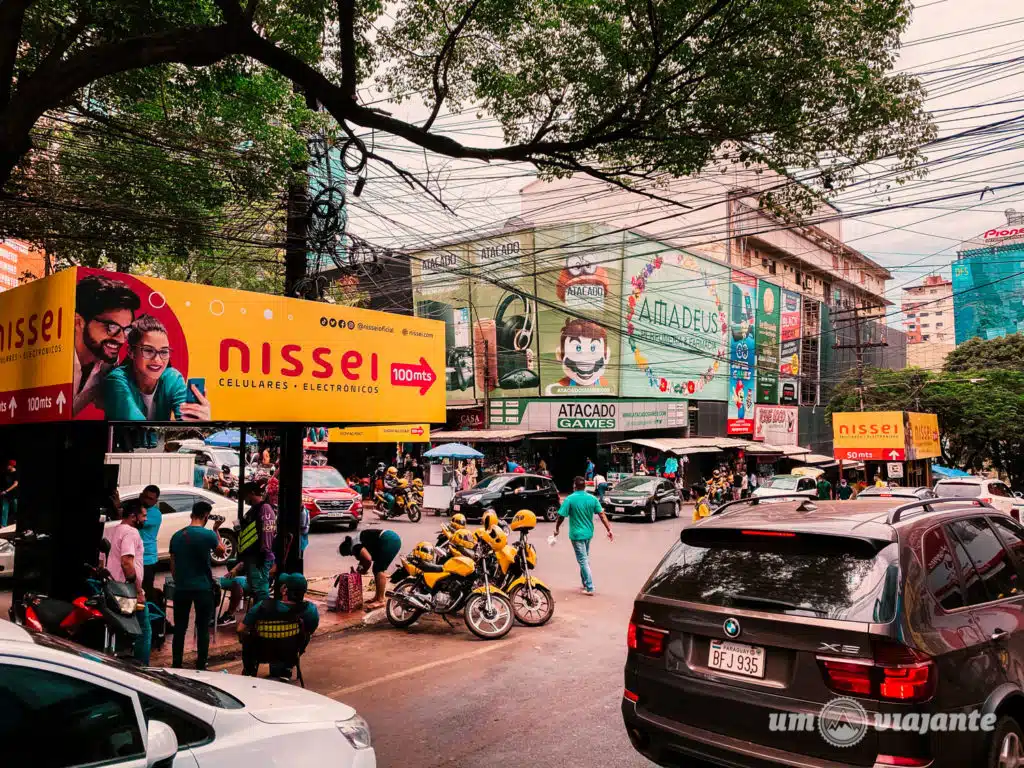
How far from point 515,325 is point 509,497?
41.0 feet

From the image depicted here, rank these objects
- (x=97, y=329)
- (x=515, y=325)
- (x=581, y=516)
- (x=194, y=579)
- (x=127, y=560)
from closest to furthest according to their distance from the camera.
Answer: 1. (x=97, y=329)
2. (x=127, y=560)
3. (x=194, y=579)
4. (x=581, y=516)
5. (x=515, y=325)

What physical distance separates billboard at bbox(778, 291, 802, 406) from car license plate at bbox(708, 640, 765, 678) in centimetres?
4387

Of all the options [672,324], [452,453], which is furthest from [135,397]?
[672,324]

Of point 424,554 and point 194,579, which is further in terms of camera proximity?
point 424,554

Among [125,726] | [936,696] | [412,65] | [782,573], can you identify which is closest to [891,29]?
[412,65]

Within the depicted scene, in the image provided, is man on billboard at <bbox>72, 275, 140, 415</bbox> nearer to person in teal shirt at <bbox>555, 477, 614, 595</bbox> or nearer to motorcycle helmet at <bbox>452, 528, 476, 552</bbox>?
motorcycle helmet at <bbox>452, 528, 476, 552</bbox>

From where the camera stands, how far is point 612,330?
33.1 metres

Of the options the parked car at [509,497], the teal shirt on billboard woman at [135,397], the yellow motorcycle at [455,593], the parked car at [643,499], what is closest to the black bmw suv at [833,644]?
the teal shirt on billboard woman at [135,397]

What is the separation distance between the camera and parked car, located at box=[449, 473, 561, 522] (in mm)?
22391

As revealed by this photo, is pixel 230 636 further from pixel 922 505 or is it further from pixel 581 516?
pixel 922 505

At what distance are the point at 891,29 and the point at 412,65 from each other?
205 inches

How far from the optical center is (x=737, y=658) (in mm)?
3662

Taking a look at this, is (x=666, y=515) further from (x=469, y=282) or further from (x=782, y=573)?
(x=782, y=573)

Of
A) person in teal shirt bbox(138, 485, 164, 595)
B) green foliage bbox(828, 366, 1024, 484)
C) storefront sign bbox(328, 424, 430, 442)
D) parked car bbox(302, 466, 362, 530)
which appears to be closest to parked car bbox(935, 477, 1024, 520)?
storefront sign bbox(328, 424, 430, 442)
